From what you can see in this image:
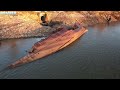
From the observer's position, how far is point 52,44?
19438 mm

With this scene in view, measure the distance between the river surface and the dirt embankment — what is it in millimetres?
1657

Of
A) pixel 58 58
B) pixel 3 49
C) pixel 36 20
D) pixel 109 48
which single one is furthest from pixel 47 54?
pixel 36 20

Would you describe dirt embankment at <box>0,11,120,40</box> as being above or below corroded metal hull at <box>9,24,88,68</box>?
above

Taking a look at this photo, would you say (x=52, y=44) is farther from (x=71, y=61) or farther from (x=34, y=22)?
(x=34, y=22)

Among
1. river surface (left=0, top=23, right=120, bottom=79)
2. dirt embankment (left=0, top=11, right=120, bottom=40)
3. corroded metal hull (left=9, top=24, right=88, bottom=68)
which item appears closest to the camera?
river surface (left=0, top=23, right=120, bottom=79)

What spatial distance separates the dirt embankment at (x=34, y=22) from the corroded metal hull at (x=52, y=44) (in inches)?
68.0

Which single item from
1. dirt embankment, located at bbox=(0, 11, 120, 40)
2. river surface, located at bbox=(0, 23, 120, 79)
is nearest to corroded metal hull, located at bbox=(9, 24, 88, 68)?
river surface, located at bbox=(0, 23, 120, 79)

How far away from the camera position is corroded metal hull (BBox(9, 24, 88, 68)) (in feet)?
51.0

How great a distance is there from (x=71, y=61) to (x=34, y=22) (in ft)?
35.4

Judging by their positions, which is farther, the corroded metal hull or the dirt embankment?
the dirt embankment

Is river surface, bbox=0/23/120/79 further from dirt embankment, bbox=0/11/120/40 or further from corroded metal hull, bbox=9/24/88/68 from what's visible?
dirt embankment, bbox=0/11/120/40

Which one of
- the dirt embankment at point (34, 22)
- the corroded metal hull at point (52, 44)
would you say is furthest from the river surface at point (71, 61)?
the dirt embankment at point (34, 22)

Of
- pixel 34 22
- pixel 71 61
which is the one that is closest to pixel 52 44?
pixel 71 61
